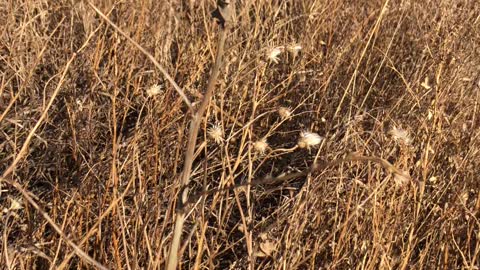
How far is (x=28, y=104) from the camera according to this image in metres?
1.80

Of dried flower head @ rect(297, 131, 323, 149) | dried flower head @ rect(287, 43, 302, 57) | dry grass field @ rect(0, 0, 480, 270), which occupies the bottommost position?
dry grass field @ rect(0, 0, 480, 270)

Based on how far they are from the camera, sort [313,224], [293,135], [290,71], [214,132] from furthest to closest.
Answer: [290,71] < [293,135] < [313,224] < [214,132]

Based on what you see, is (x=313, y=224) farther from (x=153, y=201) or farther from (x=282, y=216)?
(x=153, y=201)

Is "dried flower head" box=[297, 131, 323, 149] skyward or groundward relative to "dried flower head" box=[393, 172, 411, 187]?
groundward

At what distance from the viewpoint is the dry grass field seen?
125 cm

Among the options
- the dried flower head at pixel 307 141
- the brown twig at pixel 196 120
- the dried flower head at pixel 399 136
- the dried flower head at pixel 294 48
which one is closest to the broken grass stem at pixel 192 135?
the brown twig at pixel 196 120

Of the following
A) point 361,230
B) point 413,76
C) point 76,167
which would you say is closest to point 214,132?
point 361,230

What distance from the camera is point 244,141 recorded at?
1.54 m

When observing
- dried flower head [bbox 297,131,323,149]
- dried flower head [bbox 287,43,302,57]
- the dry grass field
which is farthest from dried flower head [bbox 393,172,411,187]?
dried flower head [bbox 287,43,302,57]

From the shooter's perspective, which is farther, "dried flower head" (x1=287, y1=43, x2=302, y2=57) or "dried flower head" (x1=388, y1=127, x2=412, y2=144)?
"dried flower head" (x1=287, y1=43, x2=302, y2=57)

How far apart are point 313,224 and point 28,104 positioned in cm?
94

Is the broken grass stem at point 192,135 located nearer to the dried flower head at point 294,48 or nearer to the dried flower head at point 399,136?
the dried flower head at point 399,136

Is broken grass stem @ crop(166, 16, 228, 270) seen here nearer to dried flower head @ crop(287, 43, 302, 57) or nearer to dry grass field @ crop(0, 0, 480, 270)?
dry grass field @ crop(0, 0, 480, 270)

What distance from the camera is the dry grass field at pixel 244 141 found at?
125cm
